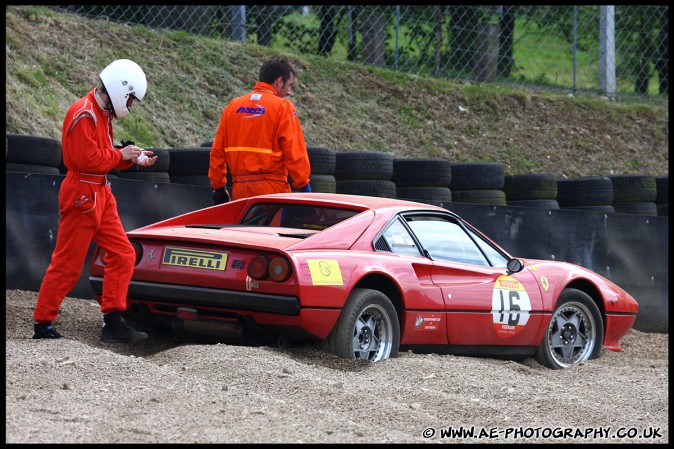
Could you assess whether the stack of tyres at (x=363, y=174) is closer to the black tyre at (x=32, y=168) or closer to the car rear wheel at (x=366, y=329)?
the black tyre at (x=32, y=168)

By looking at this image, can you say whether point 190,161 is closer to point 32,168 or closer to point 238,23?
point 32,168

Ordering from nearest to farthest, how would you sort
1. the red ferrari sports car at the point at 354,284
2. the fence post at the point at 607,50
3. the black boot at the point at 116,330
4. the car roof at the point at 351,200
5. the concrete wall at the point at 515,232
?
the red ferrari sports car at the point at 354,284
the black boot at the point at 116,330
the car roof at the point at 351,200
the concrete wall at the point at 515,232
the fence post at the point at 607,50

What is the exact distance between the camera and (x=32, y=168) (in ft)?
28.6

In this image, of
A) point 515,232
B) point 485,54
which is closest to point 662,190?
point 515,232

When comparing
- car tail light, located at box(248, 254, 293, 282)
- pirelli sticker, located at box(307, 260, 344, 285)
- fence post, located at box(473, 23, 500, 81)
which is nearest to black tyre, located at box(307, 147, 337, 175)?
pirelli sticker, located at box(307, 260, 344, 285)

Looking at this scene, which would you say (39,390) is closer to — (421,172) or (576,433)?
(576,433)

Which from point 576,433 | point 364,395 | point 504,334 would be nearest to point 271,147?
point 504,334

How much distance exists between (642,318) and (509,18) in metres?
9.28

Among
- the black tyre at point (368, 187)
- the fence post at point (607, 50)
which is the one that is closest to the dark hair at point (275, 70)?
the black tyre at point (368, 187)

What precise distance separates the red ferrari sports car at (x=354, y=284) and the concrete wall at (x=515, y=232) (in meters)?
1.31

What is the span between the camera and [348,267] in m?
6.53

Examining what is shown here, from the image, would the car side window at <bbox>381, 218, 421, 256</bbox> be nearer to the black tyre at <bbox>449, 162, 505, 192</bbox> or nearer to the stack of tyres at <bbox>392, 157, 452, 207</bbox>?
the stack of tyres at <bbox>392, 157, 452, 207</bbox>

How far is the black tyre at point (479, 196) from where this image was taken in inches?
457

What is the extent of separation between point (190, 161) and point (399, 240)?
3.23 m
